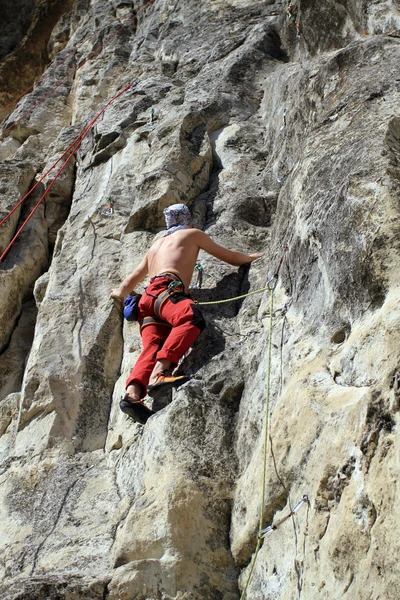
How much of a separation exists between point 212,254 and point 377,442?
2969 millimetres

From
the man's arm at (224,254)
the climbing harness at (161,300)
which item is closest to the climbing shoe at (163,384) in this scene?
the climbing harness at (161,300)

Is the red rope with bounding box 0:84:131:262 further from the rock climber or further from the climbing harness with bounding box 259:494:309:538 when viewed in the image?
the climbing harness with bounding box 259:494:309:538

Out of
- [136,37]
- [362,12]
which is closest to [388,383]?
[362,12]

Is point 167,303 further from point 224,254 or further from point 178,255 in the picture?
point 224,254

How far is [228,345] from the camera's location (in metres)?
5.07

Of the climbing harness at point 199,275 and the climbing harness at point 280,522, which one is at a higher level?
the climbing harness at point 199,275

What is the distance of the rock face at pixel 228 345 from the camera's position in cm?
345

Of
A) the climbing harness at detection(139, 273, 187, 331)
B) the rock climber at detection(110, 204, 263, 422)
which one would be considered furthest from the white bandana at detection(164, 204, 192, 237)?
the climbing harness at detection(139, 273, 187, 331)

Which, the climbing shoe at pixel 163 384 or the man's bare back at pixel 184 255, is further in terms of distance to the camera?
the man's bare back at pixel 184 255

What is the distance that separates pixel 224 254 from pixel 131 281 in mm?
850

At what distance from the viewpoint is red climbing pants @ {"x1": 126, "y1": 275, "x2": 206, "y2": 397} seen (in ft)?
16.2

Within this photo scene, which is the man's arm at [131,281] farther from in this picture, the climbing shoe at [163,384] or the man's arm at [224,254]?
the climbing shoe at [163,384]

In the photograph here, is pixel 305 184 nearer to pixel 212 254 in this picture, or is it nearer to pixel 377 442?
pixel 212 254

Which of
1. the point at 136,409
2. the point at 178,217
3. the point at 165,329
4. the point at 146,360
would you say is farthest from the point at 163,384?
the point at 178,217
